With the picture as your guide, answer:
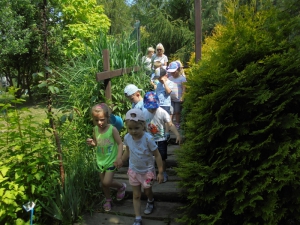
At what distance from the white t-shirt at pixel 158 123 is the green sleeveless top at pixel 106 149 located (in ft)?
1.62

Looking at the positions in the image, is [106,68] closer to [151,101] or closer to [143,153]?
[151,101]

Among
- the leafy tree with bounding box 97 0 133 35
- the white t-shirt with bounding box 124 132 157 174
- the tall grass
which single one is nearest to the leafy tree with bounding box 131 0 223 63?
the tall grass

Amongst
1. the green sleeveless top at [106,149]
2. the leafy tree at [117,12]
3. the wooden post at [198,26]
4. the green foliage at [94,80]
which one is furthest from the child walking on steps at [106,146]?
the leafy tree at [117,12]

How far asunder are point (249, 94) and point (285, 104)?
280 mm

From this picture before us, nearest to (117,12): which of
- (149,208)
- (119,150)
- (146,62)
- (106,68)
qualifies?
(146,62)

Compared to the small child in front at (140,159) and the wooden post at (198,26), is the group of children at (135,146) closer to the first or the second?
the small child in front at (140,159)

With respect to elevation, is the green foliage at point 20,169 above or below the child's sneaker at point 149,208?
above

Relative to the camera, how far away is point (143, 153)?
9.45 feet

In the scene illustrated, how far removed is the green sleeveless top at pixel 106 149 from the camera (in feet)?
10.4

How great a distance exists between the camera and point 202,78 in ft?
8.18

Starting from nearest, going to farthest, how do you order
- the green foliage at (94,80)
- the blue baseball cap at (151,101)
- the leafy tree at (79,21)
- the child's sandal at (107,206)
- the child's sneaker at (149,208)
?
the child's sneaker at (149,208), the child's sandal at (107,206), the blue baseball cap at (151,101), the green foliage at (94,80), the leafy tree at (79,21)

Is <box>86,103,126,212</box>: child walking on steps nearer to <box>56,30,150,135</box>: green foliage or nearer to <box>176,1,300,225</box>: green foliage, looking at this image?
<box>176,1,300,225</box>: green foliage

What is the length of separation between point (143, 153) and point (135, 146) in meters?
0.12

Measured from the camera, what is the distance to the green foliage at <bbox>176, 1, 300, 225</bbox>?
2.13m
